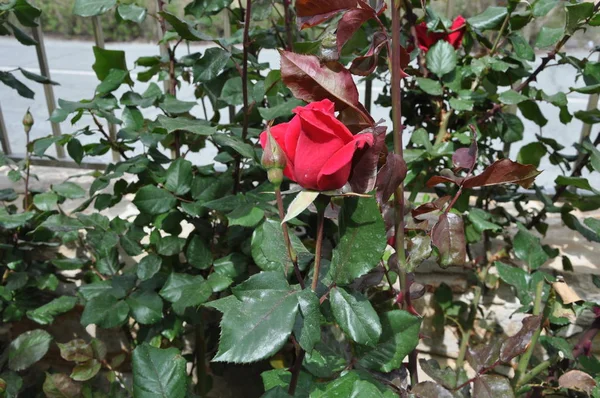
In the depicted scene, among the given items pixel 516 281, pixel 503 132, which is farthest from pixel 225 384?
pixel 503 132

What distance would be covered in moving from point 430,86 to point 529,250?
32 centimetres

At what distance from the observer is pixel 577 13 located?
79 cm

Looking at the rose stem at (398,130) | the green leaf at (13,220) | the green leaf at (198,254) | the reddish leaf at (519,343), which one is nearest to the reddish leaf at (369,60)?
the rose stem at (398,130)

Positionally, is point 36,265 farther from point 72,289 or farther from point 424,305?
point 424,305

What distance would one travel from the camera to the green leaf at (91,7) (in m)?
0.84

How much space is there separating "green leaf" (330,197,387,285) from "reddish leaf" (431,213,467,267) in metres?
0.11

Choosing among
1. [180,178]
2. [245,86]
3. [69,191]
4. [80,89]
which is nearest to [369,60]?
[245,86]

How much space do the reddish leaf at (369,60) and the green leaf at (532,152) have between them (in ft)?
2.02

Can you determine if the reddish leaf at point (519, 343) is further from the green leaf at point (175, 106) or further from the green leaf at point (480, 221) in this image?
the green leaf at point (175, 106)

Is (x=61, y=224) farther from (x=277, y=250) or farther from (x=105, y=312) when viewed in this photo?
(x=277, y=250)

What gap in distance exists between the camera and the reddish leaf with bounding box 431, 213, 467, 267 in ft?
1.73

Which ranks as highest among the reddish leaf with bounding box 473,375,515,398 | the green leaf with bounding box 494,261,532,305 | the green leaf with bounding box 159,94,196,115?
the green leaf with bounding box 159,94,196,115

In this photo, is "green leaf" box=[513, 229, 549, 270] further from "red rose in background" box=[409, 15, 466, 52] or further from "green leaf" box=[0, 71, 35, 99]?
"green leaf" box=[0, 71, 35, 99]

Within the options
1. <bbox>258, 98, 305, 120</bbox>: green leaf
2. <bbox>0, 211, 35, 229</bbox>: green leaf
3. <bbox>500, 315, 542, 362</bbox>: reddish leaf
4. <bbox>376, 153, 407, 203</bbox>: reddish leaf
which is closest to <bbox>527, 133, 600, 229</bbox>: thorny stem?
<bbox>500, 315, 542, 362</bbox>: reddish leaf
